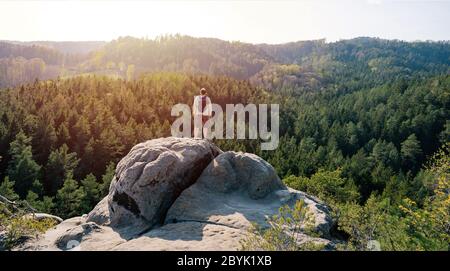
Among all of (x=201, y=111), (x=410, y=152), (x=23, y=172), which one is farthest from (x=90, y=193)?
(x=410, y=152)

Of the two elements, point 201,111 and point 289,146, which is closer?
point 201,111

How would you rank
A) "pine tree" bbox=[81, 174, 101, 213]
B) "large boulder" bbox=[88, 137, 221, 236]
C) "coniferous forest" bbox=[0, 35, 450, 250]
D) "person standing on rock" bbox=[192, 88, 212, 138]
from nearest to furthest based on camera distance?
"large boulder" bbox=[88, 137, 221, 236]
"person standing on rock" bbox=[192, 88, 212, 138]
"coniferous forest" bbox=[0, 35, 450, 250]
"pine tree" bbox=[81, 174, 101, 213]

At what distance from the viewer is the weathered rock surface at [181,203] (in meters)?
17.5

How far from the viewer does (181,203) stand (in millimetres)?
19969

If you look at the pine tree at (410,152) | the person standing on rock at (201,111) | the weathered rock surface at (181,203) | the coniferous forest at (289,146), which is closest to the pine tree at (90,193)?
the coniferous forest at (289,146)

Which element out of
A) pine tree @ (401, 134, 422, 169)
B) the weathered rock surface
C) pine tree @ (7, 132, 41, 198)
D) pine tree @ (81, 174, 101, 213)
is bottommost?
pine tree @ (401, 134, 422, 169)

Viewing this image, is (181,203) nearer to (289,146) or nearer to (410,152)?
(289,146)

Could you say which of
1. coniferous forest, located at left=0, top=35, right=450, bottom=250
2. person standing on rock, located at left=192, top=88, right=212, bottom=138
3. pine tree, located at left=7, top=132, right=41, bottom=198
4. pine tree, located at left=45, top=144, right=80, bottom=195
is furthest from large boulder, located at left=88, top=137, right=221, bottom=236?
pine tree, located at left=45, top=144, right=80, bottom=195

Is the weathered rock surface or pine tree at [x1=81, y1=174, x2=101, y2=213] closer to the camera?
the weathered rock surface

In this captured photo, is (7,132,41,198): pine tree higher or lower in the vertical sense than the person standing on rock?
lower

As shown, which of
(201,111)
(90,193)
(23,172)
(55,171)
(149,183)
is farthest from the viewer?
(55,171)

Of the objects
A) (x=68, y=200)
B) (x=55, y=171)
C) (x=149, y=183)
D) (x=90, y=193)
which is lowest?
(x=90, y=193)

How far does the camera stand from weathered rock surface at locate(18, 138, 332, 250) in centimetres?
1755

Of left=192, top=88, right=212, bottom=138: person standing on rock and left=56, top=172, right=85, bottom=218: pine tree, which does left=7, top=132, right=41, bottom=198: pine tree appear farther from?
left=192, top=88, right=212, bottom=138: person standing on rock
